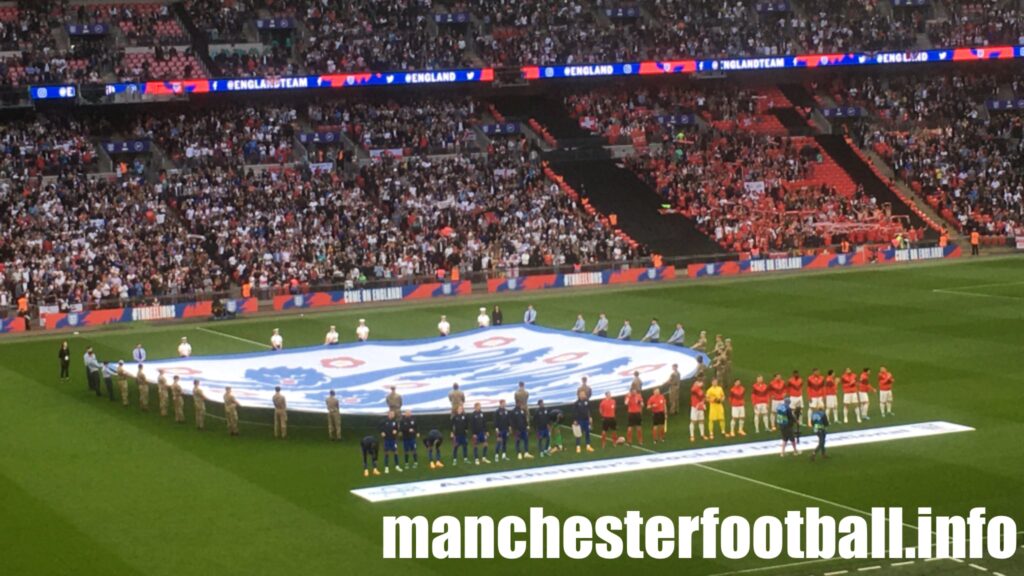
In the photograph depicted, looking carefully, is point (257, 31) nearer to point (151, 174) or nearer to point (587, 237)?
point (151, 174)

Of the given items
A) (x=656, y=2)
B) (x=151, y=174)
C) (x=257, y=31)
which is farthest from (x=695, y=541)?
(x=656, y=2)

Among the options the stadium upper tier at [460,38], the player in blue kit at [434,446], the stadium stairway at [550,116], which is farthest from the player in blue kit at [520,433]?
the stadium stairway at [550,116]

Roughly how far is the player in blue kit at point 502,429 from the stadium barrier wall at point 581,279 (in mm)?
31548

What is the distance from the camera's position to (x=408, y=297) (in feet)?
211

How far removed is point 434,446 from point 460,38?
50.2m

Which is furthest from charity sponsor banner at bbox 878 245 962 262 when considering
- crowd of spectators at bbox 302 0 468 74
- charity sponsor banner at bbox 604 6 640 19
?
crowd of spectators at bbox 302 0 468 74

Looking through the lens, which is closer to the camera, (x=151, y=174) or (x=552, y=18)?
(x=151, y=174)

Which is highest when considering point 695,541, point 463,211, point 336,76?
point 336,76

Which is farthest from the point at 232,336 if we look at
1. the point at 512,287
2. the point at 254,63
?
the point at 254,63

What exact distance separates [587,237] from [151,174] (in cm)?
2055

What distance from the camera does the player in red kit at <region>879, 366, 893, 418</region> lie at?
3744 centimetres

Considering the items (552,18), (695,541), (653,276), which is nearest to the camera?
(695,541)

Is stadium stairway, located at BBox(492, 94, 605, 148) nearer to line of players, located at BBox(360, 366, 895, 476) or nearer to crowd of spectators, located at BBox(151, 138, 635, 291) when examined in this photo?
crowd of spectators, located at BBox(151, 138, 635, 291)

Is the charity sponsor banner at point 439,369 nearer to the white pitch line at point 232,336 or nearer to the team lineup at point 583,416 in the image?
the team lineup at point 583,416
